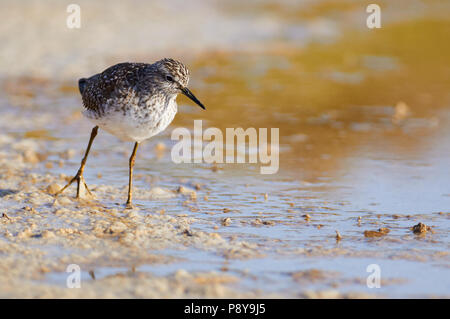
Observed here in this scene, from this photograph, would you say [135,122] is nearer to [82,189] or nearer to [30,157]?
[82,189]

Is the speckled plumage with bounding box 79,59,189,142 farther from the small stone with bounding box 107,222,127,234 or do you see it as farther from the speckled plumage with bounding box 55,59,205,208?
the small stone with bounding box 107,222,127,234

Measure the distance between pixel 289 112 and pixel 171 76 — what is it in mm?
4459

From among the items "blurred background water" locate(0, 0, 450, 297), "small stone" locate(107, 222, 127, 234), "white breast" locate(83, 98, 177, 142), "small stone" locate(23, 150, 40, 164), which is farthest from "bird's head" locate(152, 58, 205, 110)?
"small stone" locate(23, 150, 40, 164)

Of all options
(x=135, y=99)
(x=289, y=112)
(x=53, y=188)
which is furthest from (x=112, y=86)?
(x=289, y=112)

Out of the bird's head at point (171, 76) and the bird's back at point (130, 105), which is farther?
the bird's head at point (171, 76)

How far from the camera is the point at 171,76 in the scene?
6684mm

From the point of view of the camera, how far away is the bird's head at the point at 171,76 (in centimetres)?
662

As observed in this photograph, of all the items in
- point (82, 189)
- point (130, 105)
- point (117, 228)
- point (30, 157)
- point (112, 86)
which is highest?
point (112, 86)

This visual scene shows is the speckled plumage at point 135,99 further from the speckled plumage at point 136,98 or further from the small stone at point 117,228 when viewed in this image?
the small stone at point 117,228

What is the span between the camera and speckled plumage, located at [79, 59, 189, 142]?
6426mm

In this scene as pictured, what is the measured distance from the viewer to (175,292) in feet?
15.3

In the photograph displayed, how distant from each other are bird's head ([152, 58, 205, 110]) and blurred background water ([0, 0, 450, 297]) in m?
1.11

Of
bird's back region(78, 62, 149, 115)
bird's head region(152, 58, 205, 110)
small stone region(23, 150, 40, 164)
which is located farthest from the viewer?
small stone region(23, 150, 40, 164)

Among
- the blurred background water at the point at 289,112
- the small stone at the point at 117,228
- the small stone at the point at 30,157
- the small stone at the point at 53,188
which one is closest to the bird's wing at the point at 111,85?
the small stone at the point at 53,188
